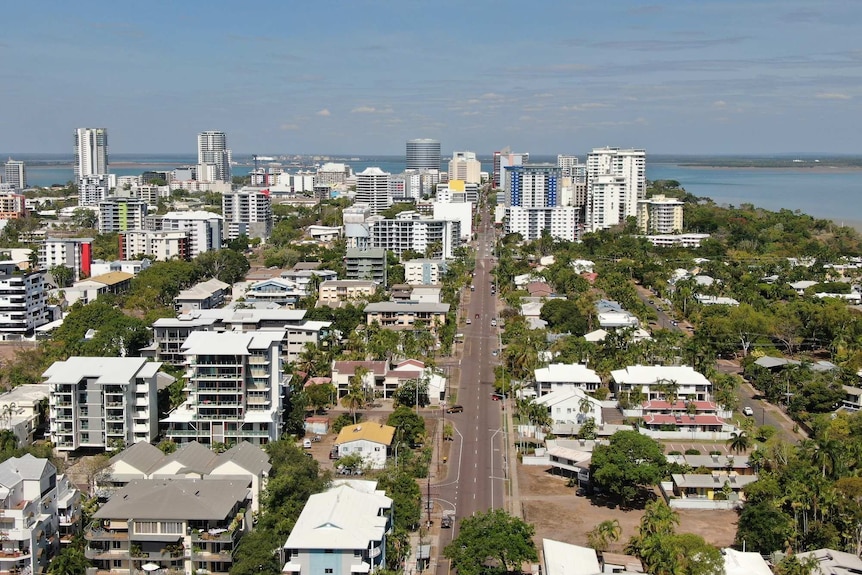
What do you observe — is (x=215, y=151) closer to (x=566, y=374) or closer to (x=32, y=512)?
(x=566, y=374)

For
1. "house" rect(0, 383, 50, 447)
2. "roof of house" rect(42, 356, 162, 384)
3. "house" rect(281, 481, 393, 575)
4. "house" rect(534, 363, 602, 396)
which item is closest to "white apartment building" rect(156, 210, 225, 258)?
"house" rect(0, 383, 50, 447)

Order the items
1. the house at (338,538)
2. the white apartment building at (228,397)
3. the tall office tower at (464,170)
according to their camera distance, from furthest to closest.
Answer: the tall office tower at (464,170) → the white apartment building at (228,397) → the house at (338,538)

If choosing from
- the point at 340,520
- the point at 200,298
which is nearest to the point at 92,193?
the point at 200,298

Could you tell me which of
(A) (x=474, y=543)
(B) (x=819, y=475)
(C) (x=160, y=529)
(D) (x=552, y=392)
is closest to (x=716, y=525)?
(B) (x=819, y=475)

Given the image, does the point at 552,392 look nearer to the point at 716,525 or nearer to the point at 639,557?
the point at 716,525

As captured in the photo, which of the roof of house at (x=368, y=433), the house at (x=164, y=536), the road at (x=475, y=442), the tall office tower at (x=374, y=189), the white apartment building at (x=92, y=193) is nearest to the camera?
the house at (x=164, y=536)

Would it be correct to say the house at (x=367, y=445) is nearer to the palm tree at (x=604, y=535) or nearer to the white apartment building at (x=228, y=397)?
the white apartment building at (x=228, y=397)

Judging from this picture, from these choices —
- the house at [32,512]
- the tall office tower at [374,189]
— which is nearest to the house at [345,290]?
the house at [32,512]

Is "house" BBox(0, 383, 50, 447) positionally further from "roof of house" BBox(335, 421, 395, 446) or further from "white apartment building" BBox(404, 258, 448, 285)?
"white apartment building" BBox(404, 258, 448, 285)
